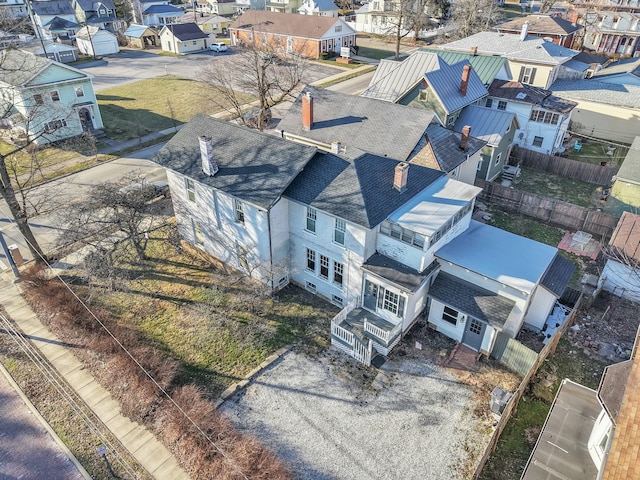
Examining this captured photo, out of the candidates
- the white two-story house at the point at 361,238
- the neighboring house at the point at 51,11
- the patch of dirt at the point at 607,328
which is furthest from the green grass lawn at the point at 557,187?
the neighboring house at the point at 51,11

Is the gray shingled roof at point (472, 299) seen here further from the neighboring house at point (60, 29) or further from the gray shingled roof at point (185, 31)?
the neighboring house at point (60, 29)

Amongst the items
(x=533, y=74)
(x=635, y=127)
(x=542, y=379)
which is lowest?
(x=542, y=379)

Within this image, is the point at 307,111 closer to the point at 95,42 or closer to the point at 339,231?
the point at 339,231

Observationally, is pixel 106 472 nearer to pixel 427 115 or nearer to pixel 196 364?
pixel 196 364

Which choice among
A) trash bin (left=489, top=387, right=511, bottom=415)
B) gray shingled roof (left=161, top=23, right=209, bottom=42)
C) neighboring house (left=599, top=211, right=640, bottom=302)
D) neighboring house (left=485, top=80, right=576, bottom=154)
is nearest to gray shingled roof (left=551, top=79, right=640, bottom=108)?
neighboring house (left=485, top=80, right=576, bottom=154)

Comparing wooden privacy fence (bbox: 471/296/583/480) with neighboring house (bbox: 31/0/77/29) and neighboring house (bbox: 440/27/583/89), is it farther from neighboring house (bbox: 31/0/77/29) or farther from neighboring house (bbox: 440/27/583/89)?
neighboring house (bbox: 31/0/77/29)

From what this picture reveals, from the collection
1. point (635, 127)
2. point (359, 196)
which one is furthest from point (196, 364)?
point (635, 127)

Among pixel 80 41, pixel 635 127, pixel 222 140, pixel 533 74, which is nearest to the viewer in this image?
pixel 222 140
